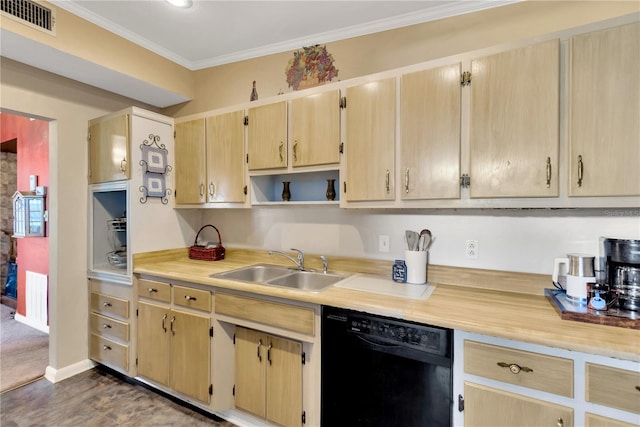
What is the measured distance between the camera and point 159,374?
218cm

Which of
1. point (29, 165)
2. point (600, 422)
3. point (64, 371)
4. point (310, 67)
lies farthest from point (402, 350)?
point (29, 165)

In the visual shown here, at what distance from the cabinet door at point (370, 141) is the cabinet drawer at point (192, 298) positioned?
1.15 metres

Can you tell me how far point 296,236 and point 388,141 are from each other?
110 cm

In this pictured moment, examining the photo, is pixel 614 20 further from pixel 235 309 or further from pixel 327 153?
pixel 235 309

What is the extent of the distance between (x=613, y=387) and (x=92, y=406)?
296 cm

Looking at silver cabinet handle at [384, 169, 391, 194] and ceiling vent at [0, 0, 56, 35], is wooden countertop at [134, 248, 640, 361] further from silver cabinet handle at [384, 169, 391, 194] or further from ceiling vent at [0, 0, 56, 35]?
ceiling vent at [0, 0, 56, 35]

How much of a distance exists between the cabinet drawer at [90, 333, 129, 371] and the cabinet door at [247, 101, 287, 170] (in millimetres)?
1797

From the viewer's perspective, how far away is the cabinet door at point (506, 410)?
1104 millimetres

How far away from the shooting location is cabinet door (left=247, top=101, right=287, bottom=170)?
207 centimetres

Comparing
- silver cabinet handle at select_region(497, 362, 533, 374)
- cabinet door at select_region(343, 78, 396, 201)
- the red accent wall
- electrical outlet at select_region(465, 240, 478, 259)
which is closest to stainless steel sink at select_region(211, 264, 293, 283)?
cabinet door at select_region(343, 78, 396, 201)

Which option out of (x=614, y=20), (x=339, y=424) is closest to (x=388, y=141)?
(x=614, y=20)

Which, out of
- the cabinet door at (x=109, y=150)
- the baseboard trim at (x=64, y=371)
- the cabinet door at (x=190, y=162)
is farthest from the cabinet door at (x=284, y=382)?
the baseboard trim at (x=64, y=371)

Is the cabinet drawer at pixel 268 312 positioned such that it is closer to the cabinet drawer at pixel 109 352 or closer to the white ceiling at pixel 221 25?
the cabinet drawer at pixel 109 352

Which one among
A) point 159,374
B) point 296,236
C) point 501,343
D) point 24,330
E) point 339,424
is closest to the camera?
point 501,343
